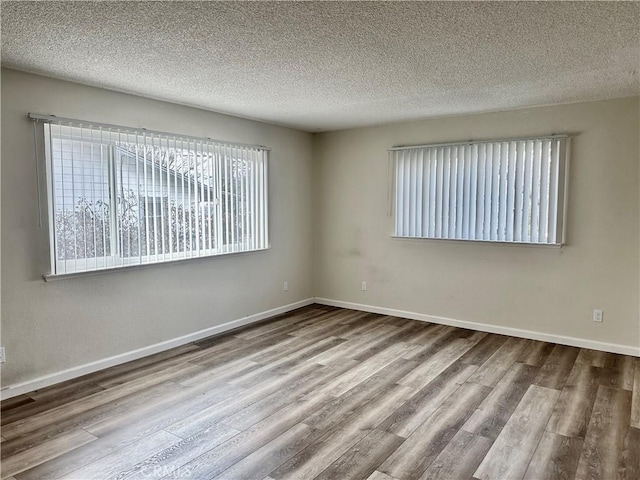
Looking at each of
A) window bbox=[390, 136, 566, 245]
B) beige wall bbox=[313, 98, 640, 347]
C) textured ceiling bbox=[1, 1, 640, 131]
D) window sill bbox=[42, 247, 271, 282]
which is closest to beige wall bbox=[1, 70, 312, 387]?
window sill bbox=[42, 247, 271, 282]

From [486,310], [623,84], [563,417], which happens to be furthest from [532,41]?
[486,310]

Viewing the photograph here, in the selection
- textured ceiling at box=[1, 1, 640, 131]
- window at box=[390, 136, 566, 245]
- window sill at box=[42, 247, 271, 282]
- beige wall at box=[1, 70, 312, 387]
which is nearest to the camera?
textured ceiling at box=[1, 1, 640, 131]

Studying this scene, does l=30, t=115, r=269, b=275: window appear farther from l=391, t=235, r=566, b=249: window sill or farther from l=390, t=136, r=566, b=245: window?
l=391, t=235, r=566, b=249: window sill

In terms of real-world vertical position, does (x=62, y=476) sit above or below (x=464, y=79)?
below

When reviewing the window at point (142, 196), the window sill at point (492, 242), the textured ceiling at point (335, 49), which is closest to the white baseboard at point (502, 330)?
the window sill at point (492, 242)

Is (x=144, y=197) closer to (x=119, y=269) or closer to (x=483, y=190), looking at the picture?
(x=119, y=269)

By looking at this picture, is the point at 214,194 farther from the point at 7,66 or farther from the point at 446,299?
the point at 446,299

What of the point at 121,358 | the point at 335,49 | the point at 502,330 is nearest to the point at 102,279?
the point at 121,358

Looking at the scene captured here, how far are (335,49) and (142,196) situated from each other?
222 cm

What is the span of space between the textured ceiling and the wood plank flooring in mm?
2390

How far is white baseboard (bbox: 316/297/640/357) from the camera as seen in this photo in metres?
4.04

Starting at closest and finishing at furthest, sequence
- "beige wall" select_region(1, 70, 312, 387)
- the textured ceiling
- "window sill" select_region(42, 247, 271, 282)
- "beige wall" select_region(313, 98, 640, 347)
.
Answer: the textured ceiling → "beige wall" select_region(1, 70, 312, 387) → "window sill" select_region(42, 247, 271, 282) → "beige wall" select_region(313, 98, 640, 347)

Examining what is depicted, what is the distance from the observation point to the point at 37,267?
321 centimetres

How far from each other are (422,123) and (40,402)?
4.59 metres
